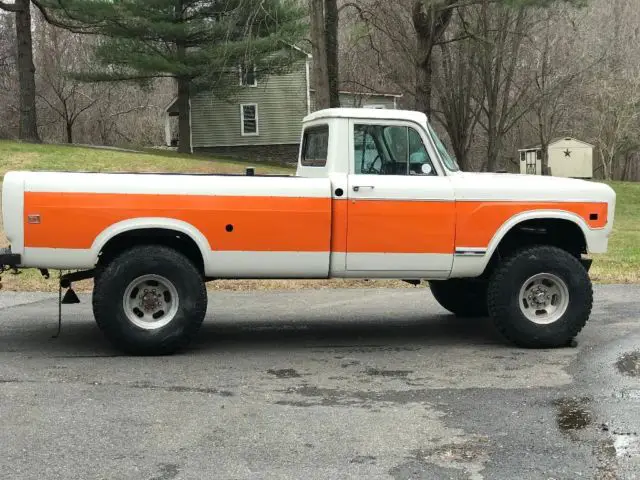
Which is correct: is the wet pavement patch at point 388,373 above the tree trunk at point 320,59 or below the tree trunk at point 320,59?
below

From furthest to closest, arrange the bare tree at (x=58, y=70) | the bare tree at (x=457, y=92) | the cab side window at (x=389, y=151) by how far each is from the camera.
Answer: the bare tree at (x=58, y=70) < the bare tree at (x=457, y=92) < the cab side window at (x=389, y=151)

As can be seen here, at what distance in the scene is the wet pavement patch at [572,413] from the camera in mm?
4855

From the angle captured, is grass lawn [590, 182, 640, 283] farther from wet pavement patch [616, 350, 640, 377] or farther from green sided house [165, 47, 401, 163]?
green sided house [165, 47, 401, 163]

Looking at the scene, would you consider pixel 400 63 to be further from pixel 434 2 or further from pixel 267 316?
pixel 267 316

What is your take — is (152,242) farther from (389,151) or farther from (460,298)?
(460,298)

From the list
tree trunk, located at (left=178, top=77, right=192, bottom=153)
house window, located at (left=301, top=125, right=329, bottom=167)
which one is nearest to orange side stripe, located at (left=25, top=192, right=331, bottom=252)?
house window, located at (left=301, top=125, right=329, bottom=167)

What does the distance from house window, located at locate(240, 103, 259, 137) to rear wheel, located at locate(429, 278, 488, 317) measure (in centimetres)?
3621

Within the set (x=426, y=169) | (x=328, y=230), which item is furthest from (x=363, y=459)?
(x=426, y=169)

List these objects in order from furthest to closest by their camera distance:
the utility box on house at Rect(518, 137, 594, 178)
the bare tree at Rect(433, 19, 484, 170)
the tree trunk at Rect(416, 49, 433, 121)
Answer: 1. the utility box on house at Rect(518, 137, 594, 178)
2. the bare tree at Rect(433, 19, 484, 170)
3. the tree trunk at Rect(416, 49, 433, 121)

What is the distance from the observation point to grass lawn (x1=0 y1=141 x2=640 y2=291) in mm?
10789

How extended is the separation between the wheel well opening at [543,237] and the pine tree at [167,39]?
23159 millimetres

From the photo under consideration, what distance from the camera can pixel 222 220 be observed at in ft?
21.4

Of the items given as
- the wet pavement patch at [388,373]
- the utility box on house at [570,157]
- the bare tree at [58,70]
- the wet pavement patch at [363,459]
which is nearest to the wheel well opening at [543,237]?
the wet pavement patch at [388,373]

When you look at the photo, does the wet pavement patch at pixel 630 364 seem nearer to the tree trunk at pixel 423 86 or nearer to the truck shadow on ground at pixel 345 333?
the truck shadow on ground at pixel 345 333
